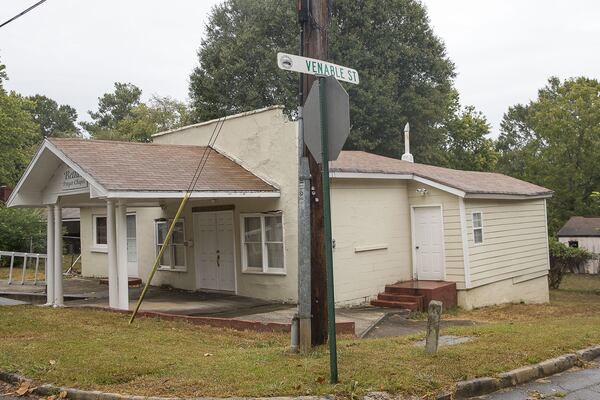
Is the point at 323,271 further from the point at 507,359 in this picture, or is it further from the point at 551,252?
the point at 551,252

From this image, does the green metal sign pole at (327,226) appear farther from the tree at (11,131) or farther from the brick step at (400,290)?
the tree at (11,131)

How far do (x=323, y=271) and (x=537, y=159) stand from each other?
1599 inches

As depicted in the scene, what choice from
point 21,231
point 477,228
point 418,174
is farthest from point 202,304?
point 21,231

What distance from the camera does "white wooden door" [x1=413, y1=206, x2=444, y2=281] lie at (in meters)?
16.0

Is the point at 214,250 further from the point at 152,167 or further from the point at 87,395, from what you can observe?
the point at 87,395

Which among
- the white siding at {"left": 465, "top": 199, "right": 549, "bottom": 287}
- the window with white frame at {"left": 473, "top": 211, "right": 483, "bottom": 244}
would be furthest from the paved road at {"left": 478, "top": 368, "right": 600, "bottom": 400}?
the window with white frame at {"left": 473, "top": 211, "right": 483, "bottom": 244}

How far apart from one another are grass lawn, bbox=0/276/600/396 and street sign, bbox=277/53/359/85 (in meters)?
3.42

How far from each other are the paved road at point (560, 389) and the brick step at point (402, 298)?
6.86 meters

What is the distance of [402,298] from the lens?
14812mm

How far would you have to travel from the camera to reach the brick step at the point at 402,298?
47.6 feet

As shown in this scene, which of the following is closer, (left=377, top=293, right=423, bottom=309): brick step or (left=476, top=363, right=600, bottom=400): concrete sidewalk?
(left=476, top=363, right=600, bottom=400): concrete sidewalk

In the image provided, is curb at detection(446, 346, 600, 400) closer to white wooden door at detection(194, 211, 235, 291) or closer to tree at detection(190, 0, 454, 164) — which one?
white wooden door at detection(194, 211, 235, 291)

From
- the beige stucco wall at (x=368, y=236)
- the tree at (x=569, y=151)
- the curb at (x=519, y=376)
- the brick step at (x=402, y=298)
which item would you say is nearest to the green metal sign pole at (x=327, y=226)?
the curb at (x=519, y=376)

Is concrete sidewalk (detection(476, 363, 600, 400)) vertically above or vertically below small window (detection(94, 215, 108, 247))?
below
